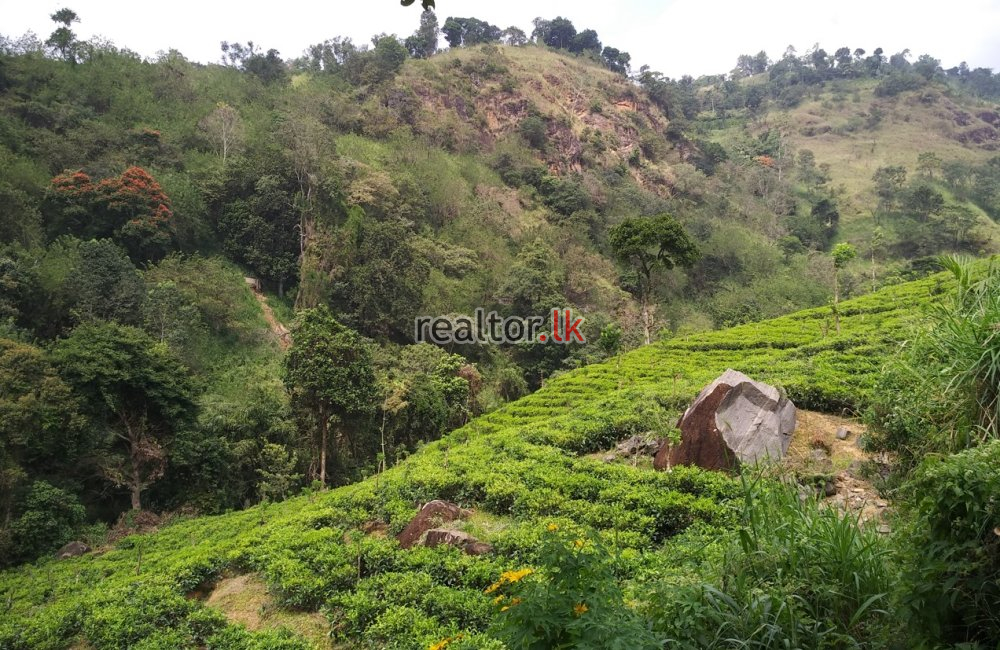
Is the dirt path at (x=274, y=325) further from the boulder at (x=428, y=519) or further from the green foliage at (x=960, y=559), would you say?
the green foliage at (x=960, y=559)

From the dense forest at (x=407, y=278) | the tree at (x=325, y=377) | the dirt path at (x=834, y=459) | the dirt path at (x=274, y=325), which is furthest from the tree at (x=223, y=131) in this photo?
the dirt path at (x=834, y=459)

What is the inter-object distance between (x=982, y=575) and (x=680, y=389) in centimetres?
1094

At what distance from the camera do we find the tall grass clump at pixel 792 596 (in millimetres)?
3482

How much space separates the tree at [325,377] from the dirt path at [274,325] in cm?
1162

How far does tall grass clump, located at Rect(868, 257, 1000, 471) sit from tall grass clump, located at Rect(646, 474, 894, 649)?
1.01 metres

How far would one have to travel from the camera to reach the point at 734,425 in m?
8.81

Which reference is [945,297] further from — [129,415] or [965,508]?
[129,415]

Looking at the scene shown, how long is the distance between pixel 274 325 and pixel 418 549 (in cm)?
2598

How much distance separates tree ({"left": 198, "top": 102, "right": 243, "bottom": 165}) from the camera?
40.3 m

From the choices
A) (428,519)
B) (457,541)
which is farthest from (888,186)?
(457,541)

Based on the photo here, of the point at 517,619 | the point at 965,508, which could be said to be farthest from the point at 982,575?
the point at 517,619

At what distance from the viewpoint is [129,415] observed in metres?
17.6

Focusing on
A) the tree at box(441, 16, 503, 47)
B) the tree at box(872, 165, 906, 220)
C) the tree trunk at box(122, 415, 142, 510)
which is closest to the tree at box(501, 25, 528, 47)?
the tree at box(441, 16, 503, 47)

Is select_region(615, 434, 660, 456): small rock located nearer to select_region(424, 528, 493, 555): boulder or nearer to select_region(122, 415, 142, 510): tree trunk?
select_region(424, 528, 493, 555): boulder
